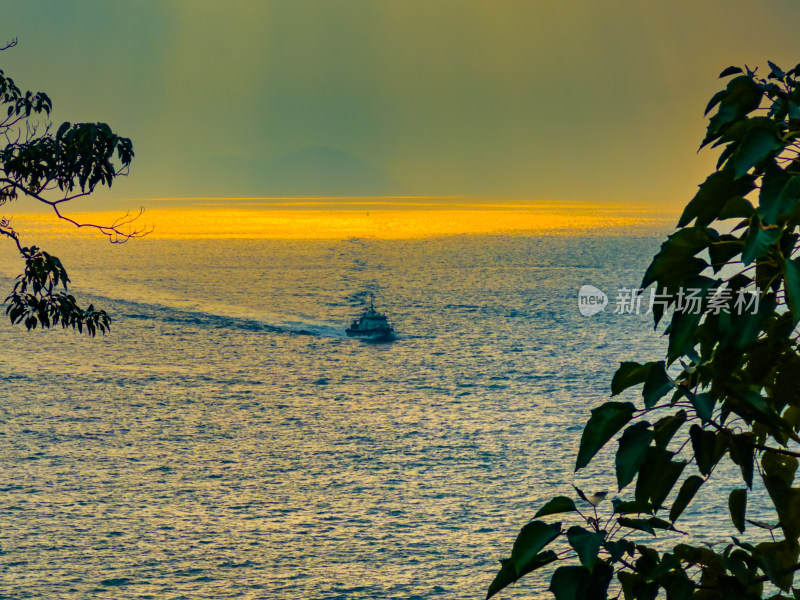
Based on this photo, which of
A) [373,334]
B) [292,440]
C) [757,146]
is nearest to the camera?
[757,146]

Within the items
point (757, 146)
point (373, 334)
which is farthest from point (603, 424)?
point (373, 334)

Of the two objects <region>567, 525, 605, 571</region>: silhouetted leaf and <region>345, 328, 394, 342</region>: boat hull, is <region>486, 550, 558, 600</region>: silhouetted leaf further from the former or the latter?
<region>345, 328, 394, 342</region>: boat hull

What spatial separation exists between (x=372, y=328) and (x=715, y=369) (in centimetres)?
5556

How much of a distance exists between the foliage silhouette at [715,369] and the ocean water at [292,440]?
22531 millimetres

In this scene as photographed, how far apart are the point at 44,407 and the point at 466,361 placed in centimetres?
2389

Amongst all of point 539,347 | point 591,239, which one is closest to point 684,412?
point 539,347

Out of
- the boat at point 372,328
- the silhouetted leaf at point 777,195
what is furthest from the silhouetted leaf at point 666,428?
the boat at point 372,328

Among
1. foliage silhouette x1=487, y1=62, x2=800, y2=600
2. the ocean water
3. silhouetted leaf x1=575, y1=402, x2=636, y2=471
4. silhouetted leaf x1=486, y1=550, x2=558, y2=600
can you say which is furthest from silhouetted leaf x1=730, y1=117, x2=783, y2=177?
the ocean water

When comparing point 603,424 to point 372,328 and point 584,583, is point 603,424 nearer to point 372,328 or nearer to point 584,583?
point 584,583

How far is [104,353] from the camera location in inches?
2128

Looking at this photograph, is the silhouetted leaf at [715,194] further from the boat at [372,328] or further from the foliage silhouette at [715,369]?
the boat at [372,328]

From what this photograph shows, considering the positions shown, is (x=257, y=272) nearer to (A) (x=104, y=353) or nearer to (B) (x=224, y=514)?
(A) (x=104, y=353)

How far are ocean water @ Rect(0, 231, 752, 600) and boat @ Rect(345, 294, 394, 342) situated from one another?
118 cm

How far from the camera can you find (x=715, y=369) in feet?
4.93
